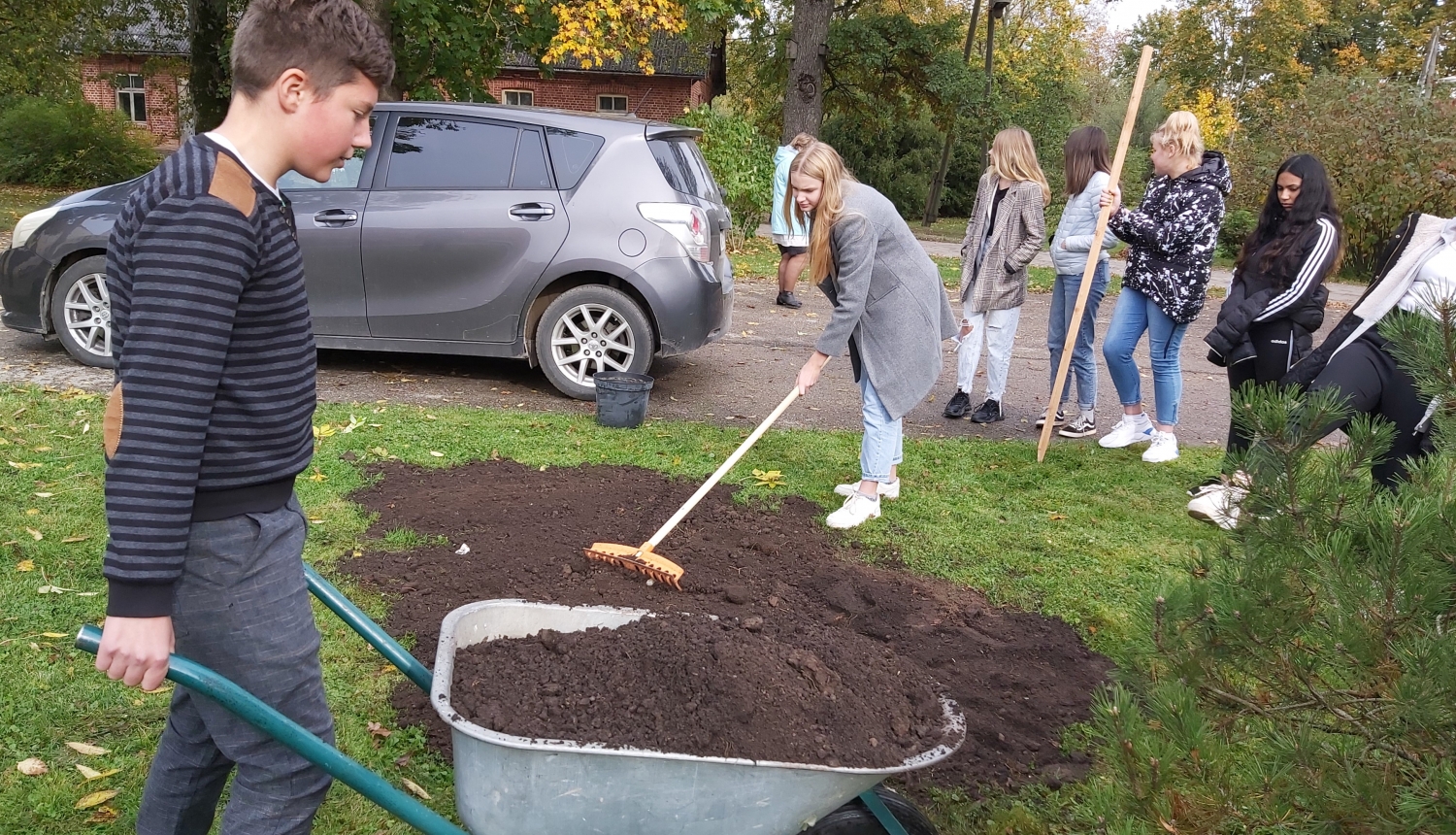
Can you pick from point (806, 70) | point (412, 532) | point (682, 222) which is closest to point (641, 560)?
point (412, 532)

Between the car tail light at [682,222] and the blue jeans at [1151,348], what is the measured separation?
110 inches

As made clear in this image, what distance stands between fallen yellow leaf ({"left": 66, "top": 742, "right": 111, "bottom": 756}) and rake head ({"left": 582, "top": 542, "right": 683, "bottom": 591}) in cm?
189

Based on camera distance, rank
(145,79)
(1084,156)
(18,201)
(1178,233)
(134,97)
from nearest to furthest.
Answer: (1178,233), (1084,156), (18,201), (145,79), (134,97)

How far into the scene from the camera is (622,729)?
2330mm

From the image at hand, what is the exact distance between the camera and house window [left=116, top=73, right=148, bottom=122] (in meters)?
36.8

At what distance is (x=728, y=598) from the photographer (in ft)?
14.1

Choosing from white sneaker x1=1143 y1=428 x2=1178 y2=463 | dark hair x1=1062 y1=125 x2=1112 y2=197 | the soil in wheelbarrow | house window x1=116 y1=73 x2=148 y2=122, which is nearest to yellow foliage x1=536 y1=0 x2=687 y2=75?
dark hair x1=1062 y1=125 x2=1112 y2=197

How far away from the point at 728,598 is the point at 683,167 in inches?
170

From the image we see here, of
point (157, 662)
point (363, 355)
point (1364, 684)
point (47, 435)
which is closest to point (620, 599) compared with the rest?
point (157, 662)

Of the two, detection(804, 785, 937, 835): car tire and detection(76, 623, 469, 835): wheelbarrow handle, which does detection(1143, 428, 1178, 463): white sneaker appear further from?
detection(76, 623, 469, 835): wheelbarrow handle

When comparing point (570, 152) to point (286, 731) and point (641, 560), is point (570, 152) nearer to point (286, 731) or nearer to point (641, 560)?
point (641, 560)

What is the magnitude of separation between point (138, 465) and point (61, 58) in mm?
31851

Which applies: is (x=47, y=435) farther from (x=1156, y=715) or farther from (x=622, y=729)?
(x=1156, y=715)

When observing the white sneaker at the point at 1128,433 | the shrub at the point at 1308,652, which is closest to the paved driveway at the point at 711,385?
the white sneaker at the point at 1128,433
